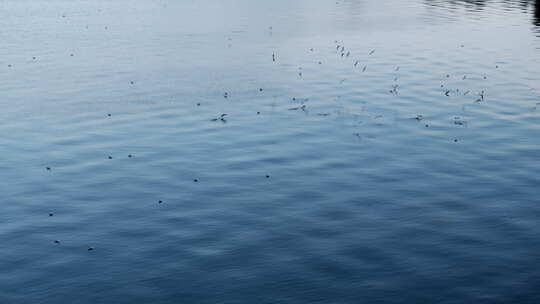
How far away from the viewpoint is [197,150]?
3403 centimetres

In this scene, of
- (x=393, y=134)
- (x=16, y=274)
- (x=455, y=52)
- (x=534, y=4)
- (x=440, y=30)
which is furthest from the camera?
(x=534, y=4)

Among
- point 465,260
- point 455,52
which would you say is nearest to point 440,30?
point 455,52

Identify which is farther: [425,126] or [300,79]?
[300,79]

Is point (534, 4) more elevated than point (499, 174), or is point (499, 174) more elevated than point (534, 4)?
point (534, 4)

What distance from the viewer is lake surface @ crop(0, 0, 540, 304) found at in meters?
21.9

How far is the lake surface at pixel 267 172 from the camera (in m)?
21.9

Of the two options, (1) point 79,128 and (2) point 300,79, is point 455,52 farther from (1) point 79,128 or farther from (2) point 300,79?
(1) point 79,128

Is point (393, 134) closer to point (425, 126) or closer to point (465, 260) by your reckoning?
point (425, 126)

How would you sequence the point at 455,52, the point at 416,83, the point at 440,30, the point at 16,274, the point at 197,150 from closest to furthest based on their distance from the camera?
the point at 16,274
the point at 197,150
the point at 416,83
the point at 455,52
the point at 440,30

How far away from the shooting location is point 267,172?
102 ft

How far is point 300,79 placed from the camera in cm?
4962

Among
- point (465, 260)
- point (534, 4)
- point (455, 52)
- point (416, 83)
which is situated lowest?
point (465, 260)

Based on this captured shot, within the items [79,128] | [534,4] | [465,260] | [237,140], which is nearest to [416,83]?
[237,140]

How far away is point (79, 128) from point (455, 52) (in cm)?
3529
